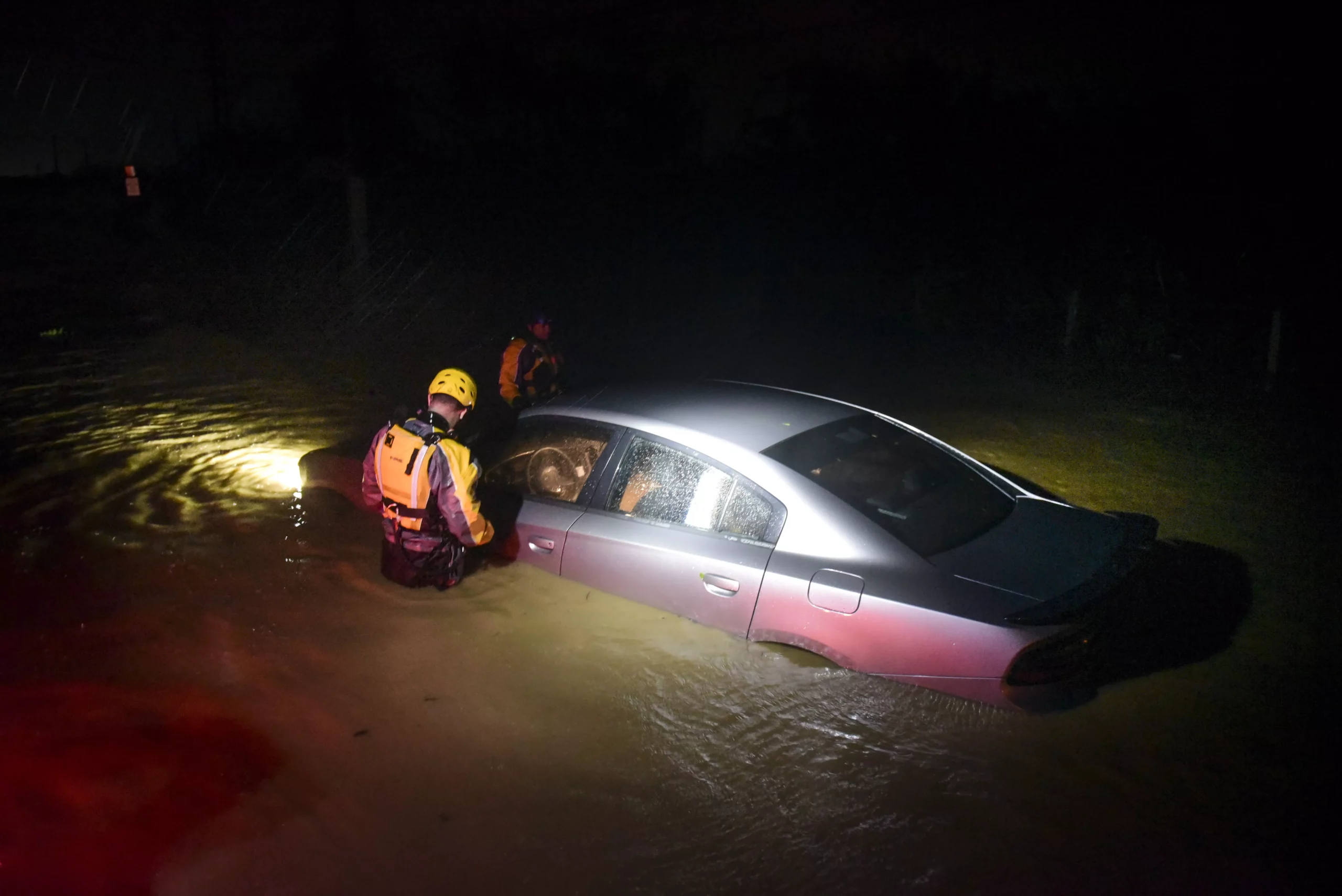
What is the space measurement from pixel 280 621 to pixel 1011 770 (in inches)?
151

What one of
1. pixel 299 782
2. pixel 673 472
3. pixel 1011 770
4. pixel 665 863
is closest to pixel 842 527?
pixel 673 472

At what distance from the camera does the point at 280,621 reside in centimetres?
504

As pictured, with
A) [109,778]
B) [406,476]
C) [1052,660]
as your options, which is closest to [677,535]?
[406,476]

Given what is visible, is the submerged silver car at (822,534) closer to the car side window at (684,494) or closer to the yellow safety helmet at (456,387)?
the car side window at (684,494)

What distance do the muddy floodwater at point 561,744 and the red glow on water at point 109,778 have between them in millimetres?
12

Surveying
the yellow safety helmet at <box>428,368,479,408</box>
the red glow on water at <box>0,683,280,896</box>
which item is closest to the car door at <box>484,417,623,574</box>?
the yellow safety helmet at <box>428,368,479,408</box>

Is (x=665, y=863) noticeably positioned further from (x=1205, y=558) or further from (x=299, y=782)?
(x=1205, y=558)

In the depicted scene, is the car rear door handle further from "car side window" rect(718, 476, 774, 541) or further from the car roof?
the car roof

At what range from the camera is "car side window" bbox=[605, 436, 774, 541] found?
4.10 metres

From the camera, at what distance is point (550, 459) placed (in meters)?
5.01

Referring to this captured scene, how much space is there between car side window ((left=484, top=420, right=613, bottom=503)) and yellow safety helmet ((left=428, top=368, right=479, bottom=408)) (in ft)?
1.58

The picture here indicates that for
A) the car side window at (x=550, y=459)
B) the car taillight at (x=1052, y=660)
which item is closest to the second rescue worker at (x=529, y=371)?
the car side window at (x=550, y=459)

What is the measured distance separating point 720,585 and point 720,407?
1.07m

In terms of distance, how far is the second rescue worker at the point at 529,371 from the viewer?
8.03m
